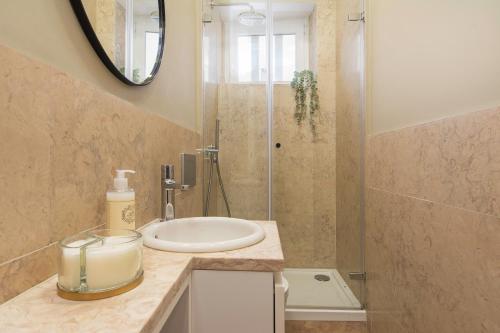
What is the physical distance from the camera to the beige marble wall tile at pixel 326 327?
158 centimetres

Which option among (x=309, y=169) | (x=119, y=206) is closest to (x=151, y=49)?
(x=119, y=206)

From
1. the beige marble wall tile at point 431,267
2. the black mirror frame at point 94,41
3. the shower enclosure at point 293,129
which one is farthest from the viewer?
the shower enclosure at point 293,129

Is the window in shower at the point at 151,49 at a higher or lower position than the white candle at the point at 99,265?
higher

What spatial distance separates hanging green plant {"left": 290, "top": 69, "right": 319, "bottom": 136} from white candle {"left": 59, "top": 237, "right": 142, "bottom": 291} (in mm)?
2053

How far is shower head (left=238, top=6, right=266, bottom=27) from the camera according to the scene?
84.0 inches

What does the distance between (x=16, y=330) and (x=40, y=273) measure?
167mm

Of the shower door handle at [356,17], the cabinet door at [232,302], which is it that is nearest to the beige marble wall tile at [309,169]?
the shower door handle at [356,17]

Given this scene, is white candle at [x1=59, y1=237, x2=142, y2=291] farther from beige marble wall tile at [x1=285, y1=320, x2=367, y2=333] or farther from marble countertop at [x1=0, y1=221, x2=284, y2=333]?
beige marble wall tile at [x1=285, y1=320, x2=367, y2=333]

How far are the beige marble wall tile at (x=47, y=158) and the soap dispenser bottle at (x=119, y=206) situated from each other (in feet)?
0.14

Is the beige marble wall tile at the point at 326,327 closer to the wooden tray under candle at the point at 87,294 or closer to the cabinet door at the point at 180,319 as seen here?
the cabinet door at the point at 180,319

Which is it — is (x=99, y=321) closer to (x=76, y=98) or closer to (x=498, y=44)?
(x=76, y=98)

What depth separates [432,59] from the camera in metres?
0.94

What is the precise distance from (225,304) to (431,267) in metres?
0.76

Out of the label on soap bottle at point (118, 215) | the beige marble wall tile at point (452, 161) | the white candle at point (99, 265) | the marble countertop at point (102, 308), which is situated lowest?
the marble countertop at point (102, 308)
